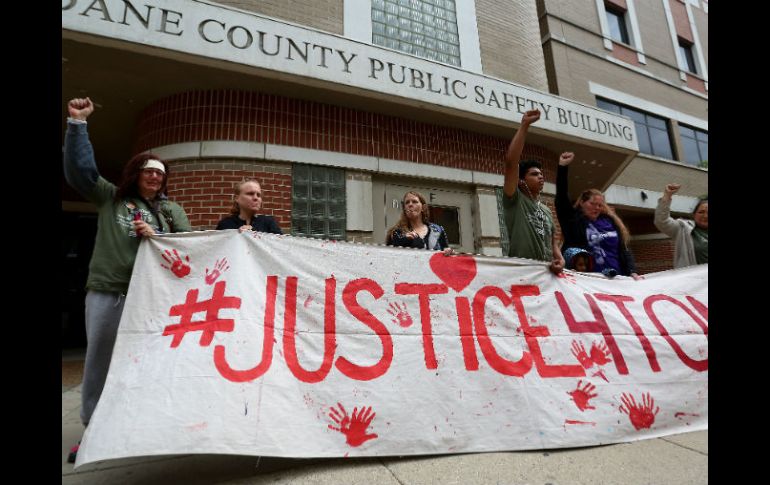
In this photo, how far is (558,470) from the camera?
72.6 inches

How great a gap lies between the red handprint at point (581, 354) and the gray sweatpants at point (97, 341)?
2.85m

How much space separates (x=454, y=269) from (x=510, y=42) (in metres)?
6.55

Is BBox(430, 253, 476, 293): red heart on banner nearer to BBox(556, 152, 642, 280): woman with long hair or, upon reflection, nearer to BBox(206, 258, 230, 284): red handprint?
BBox(556, 152, 642, 280): woman with long hair

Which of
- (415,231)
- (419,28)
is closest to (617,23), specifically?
(419,28)

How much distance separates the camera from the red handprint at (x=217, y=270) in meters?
2.18

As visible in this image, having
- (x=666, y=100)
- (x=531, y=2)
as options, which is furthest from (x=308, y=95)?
(x=666, y=100)

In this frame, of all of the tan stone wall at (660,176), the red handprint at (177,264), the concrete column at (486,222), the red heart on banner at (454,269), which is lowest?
the red heart on banner at (454,269)

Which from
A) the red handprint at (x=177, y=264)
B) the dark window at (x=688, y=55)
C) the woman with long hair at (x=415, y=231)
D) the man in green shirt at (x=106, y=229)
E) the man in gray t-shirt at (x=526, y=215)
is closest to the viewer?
the man in green shirt at (x=106, y=229)

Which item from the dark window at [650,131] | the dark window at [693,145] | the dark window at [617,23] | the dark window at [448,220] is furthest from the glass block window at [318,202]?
the dark window at [693,145]

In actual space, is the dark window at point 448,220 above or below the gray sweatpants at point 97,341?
above

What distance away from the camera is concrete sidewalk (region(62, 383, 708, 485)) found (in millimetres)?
1746

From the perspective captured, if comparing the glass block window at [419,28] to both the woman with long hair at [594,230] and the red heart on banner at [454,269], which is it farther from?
the red heart on banner at [454,269]

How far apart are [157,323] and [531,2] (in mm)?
9317

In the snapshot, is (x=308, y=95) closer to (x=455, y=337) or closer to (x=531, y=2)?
(x=455, y=337)
